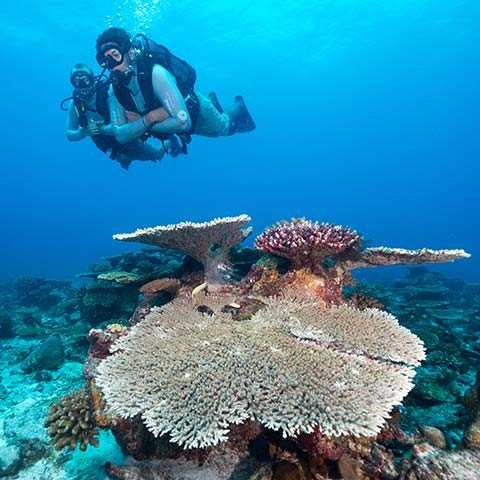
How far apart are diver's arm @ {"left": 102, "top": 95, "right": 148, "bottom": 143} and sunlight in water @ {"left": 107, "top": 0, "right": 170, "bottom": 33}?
109ft

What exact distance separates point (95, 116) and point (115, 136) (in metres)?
1.20

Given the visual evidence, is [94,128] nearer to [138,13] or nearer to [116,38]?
[116,38]

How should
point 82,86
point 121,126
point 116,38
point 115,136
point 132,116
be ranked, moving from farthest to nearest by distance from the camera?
point 82,86
point 132,116
point 115,136
point 121,126
point 116,38

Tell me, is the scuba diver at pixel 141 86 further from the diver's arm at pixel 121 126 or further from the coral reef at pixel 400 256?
the coral reef at pixel 400 256

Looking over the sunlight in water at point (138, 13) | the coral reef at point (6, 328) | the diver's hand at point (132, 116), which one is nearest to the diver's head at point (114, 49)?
the diver's hand at point (132, 116)

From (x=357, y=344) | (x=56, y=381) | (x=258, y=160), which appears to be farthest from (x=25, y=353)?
(x=258, y=160)

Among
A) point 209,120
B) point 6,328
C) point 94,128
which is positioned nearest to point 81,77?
point 94,128

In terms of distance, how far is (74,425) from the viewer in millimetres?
3689

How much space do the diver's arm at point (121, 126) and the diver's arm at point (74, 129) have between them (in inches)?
34.7

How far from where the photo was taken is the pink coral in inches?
160

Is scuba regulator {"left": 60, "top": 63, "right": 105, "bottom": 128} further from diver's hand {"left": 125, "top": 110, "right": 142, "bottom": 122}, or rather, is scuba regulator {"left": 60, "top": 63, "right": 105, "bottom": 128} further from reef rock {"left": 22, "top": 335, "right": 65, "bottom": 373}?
reef rock {"left": 22, "top": 335, "right": 65, "bottom": 373}

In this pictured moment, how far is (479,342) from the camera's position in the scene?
7176 mm

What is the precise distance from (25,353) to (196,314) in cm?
558

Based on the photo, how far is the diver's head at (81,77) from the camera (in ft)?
24.5
